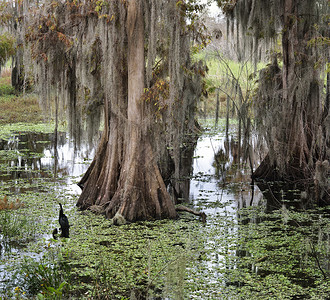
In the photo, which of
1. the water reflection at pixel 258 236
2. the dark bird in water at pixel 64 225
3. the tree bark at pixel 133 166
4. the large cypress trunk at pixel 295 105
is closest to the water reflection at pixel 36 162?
the tree bark at pixel 133 166

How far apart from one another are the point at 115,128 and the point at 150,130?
738 mm

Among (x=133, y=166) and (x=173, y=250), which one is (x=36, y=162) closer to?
(x=133, y=166)

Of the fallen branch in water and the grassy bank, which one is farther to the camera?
the grassy bank

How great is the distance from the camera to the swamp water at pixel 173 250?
5316 mm

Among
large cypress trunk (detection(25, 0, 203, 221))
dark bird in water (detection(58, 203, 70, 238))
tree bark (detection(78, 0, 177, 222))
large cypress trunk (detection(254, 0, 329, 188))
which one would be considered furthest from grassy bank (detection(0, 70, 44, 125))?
dark bird in water (detection(58, 203, 70, 238))

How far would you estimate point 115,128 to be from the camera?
907 centimetres

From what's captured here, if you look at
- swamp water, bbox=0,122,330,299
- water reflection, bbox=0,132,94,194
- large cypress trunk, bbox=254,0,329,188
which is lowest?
swamp water, bbox=0,122,330,299

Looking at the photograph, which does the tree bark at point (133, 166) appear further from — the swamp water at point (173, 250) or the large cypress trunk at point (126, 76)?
the swamp water at point (173, 250)

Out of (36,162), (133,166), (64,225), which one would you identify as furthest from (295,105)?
(36,162)

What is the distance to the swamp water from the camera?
5.32 m

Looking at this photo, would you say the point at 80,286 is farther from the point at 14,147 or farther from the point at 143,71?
the point at 14,147

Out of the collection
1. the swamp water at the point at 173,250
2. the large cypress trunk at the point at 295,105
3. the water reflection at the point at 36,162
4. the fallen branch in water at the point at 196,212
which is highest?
the large cypress trunk at the point at 295,105

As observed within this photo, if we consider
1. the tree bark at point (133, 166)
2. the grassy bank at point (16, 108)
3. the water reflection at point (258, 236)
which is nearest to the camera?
the water reflection at point (258, 236)

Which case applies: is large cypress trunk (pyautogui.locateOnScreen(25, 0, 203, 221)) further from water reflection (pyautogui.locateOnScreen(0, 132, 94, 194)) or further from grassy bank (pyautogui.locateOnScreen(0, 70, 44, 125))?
grassy bank (pyautogui.locateOnScreen(0, 70, 44, 125))
